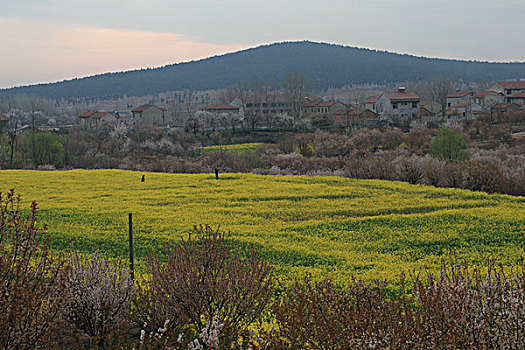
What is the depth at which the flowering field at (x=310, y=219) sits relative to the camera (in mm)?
13836

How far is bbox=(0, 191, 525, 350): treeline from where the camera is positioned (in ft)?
18.5

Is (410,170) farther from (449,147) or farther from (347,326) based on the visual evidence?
(347,326)

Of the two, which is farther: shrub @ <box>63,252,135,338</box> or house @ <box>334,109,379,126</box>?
house @ <box>334,109,379,126</box>

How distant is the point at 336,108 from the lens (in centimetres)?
9912

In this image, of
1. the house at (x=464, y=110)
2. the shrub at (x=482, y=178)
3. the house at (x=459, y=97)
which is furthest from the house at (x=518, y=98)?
the shrub at (x=482, y=178)

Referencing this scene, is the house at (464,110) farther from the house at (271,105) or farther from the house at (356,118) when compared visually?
the house at (271,105)

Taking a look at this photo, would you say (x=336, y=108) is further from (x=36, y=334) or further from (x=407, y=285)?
(x=36, y=334)

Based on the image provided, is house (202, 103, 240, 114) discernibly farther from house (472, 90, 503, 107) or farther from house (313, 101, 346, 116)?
house (472, 90, 503, 107)

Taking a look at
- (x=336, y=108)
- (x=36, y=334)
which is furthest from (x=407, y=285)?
(x=336, y=108)

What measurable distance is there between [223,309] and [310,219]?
10053 mm

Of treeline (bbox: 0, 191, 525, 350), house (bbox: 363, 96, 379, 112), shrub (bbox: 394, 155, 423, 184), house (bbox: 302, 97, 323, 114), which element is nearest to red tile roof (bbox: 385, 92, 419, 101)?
→ house (bbox: 363, 96, 379, 112)

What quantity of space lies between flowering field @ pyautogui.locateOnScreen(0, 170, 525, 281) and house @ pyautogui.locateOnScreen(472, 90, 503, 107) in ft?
256

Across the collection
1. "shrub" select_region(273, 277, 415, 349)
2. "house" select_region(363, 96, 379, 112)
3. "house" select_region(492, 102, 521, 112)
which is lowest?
"shrub" select_region(273, 277, 415, 349)

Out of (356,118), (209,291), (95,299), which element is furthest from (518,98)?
(95,299)
